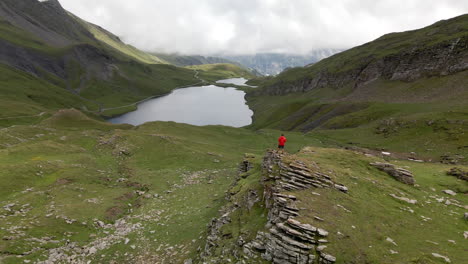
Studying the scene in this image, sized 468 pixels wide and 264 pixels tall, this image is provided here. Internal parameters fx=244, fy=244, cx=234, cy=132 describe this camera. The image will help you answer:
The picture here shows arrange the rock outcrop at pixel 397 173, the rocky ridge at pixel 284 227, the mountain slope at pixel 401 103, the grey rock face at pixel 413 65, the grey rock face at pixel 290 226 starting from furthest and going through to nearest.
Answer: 1. the grey rock face at pixel 413 65
2. the mountain slope at pixel 401 103
3. the rock outcrop at pixel 397 173
4. the rocky ridge at pixel 284 227
5. the grey rock face at pixel 290 226

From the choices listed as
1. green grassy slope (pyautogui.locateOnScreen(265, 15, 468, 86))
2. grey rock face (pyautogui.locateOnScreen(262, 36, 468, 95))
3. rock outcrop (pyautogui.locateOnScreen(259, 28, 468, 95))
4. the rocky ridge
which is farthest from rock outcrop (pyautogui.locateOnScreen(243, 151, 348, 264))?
green grassy slope (pyautogui.locateOnScreen(265, 15, 468, 86))

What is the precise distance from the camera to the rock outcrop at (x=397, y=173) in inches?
919

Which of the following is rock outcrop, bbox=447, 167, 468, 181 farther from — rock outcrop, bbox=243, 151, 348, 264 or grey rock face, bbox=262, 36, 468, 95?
grey rock face, bbox=262, 36, 468, 95

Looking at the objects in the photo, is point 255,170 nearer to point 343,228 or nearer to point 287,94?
point 343,228

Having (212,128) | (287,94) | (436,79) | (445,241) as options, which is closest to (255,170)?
(445,241)

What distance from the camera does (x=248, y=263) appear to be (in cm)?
1448

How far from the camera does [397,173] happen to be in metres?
24.1

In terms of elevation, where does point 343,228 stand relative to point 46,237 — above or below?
above

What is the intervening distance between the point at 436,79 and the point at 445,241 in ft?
307

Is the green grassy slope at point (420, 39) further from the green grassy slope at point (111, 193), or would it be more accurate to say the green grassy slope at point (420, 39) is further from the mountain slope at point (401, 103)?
the green grassy slope at point (111, 193)

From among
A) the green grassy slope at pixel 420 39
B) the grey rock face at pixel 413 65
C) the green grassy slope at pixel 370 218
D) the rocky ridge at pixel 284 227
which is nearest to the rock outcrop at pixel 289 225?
the rocky ridge at pixel 284 227

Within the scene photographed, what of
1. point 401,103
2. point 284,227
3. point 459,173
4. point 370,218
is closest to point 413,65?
point 401,103

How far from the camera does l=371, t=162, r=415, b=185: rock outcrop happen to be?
76.6ft

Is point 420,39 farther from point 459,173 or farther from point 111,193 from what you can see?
point 111,193
